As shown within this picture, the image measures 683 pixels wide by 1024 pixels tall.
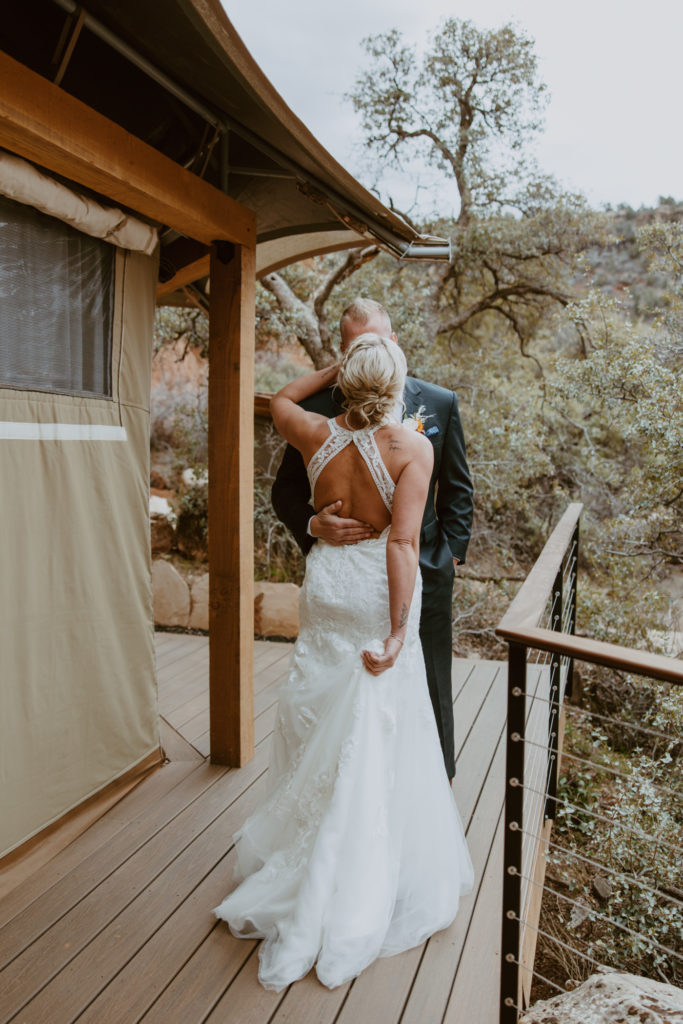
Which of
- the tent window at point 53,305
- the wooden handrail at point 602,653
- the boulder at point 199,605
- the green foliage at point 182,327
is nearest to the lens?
the wooden handrail at point 602,653

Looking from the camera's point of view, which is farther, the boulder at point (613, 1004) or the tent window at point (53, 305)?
the tent window at point (53, 305)

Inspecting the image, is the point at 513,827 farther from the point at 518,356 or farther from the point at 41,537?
the point at 518,356

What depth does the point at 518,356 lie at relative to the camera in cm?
Answer: 902

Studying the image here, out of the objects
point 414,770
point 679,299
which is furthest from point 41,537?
point 679,299

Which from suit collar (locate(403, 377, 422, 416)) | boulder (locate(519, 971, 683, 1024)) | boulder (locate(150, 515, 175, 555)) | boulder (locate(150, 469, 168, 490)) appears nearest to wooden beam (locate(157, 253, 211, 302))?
suit collar (locate(403, 377, 422, 416))

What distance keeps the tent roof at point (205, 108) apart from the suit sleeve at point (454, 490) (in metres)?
0.97

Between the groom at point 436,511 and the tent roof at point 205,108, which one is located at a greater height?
the tent roof at point 205,108

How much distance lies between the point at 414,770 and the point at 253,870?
592 millimetres

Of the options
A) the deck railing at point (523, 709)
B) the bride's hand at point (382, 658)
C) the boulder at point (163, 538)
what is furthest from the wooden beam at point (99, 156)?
the boulder at point (163, 538)

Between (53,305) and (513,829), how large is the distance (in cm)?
209

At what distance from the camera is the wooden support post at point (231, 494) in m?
2.74

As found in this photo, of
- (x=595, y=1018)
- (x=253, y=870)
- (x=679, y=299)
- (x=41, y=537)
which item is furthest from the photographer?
(x=679, y=299)

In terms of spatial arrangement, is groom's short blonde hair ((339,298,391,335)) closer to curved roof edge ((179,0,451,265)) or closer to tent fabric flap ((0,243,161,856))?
curved roof edge ((179,0,451,265))

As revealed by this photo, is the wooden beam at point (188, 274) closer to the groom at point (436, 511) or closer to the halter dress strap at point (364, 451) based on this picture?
the groom at point (436, 511)
